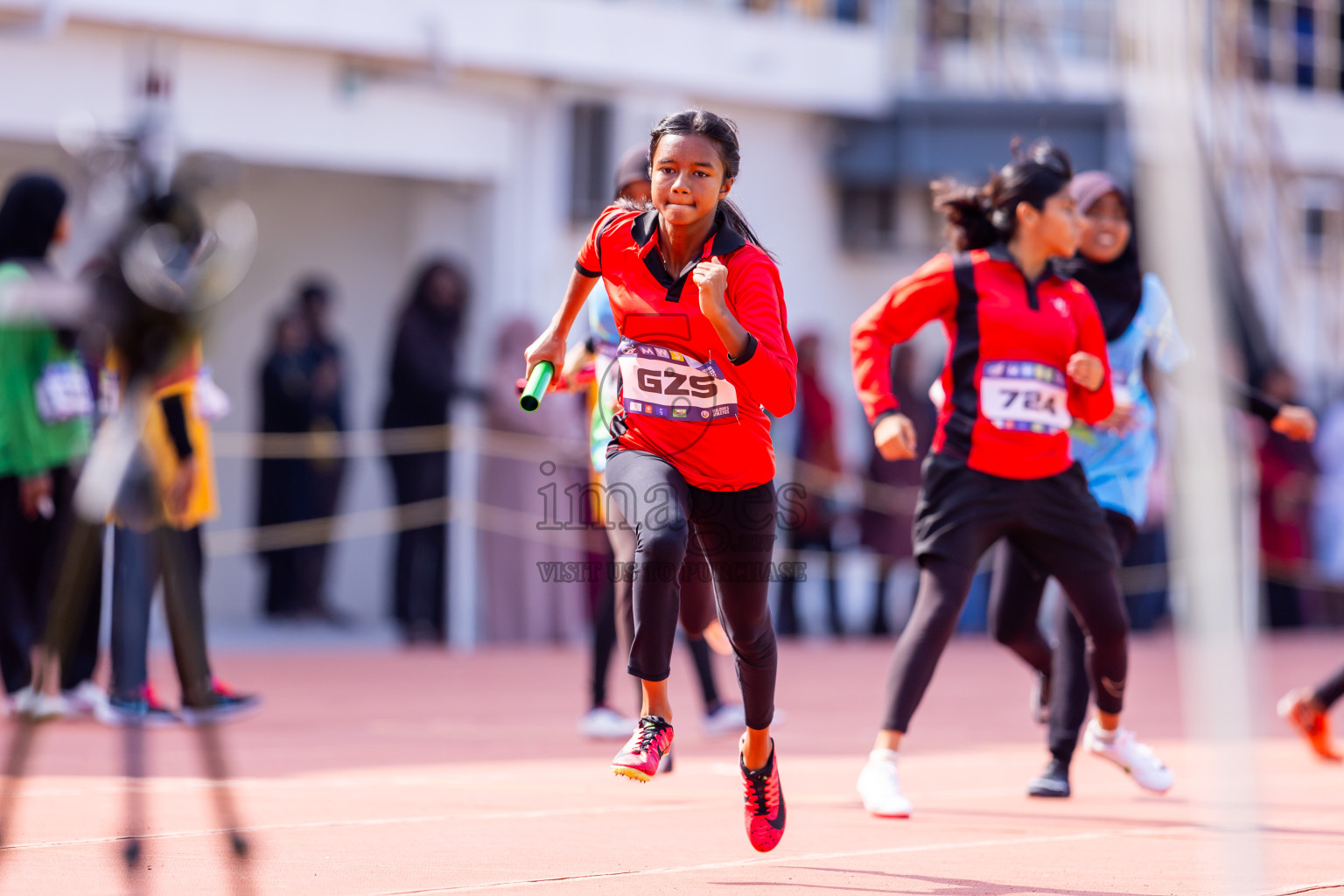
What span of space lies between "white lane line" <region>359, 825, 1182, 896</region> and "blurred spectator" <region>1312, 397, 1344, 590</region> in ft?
37.5

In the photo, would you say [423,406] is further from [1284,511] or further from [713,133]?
[713,133]

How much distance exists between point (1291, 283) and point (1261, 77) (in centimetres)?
462

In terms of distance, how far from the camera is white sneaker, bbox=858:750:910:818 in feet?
19.6

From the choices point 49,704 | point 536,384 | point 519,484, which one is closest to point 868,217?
point 519,484

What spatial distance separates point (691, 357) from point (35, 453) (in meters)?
4.24

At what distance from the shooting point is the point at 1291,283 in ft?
56.6

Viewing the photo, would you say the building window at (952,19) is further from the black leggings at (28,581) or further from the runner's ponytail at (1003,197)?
the runner's ponytail at (1003,197)

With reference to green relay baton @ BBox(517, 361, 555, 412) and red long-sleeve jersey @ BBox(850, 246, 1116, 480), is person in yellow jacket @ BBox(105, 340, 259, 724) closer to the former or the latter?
green relay baton @ BBox(517, 361, 555, 412)

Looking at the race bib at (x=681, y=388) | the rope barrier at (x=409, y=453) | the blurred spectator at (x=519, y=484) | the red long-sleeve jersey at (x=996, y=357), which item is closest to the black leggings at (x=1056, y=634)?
the red long-sleeve jersey at (x=996, y=357)

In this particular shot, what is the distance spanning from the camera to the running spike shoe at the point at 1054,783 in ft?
22.1

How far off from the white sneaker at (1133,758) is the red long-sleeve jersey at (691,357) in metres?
2.08

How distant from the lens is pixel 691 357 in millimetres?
5133

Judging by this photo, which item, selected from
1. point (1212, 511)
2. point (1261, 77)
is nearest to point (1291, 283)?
point (1261, 77)

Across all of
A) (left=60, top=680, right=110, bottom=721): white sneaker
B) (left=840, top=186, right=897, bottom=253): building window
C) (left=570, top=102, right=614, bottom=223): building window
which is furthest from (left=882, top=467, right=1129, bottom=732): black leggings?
(left=840, top=186, right=897, bottom=253): building window
